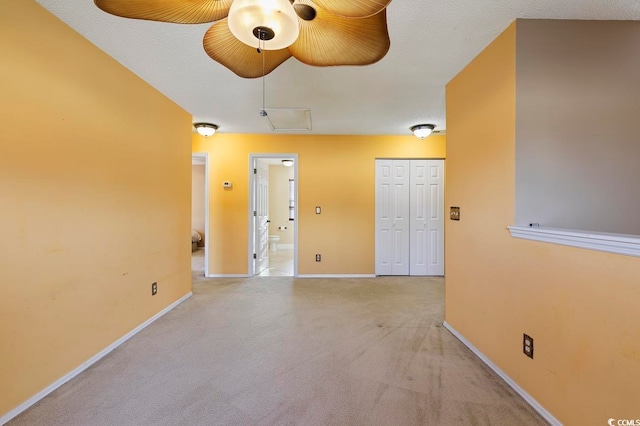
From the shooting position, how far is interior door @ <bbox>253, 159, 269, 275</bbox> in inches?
181

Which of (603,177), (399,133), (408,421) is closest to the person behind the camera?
(408,421)

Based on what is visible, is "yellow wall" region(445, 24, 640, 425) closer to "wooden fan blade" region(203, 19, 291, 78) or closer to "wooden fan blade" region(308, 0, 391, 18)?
"wooden fan blade" region(308, 0, 391, 18)

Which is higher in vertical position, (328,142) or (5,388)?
(328,142)

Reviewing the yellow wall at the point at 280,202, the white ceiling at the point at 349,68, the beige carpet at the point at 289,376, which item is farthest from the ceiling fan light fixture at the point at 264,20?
the yellow wall at the point at 280,202

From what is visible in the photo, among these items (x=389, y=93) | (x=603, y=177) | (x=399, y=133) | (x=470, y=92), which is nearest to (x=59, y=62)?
(x=389, y=93)

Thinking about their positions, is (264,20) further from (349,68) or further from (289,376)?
(289,376)

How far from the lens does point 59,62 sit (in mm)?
1762

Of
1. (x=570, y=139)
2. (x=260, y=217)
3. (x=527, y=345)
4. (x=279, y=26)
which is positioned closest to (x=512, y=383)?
(x=527, y=345)

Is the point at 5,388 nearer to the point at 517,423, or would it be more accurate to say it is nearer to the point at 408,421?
the point at 408,421

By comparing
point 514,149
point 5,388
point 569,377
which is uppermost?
point 514,149

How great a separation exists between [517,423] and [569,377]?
0.37 meters

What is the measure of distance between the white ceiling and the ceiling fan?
29.0 inches

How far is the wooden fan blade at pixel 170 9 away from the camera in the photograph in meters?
0.97

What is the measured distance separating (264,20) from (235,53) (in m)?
0.41
